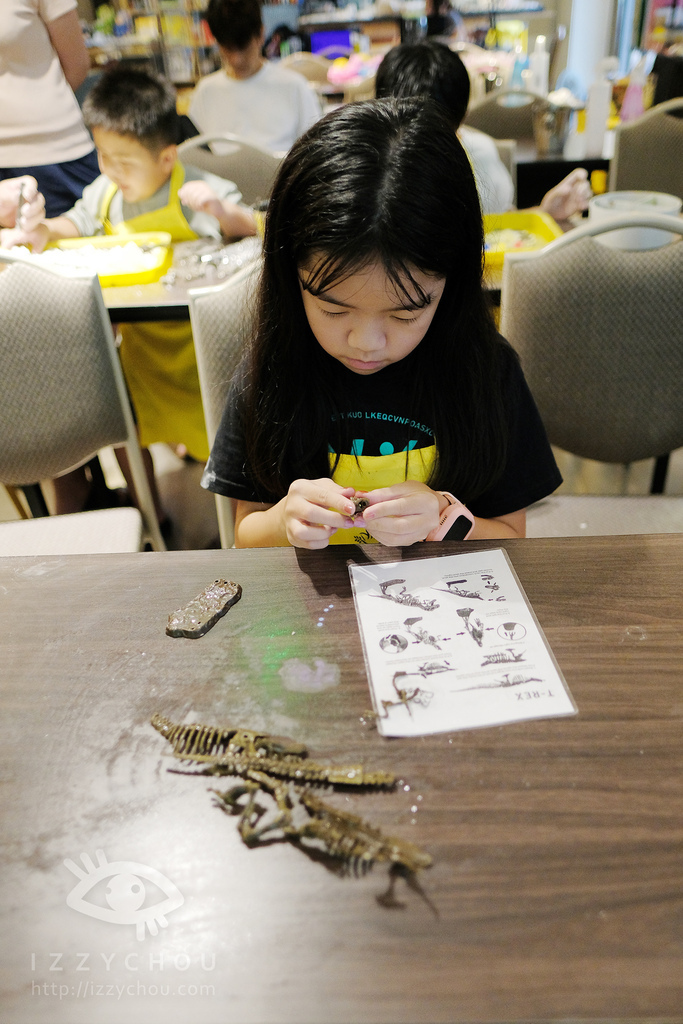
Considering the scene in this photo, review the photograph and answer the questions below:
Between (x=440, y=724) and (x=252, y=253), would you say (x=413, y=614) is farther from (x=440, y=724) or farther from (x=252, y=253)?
(x=252, y=253)

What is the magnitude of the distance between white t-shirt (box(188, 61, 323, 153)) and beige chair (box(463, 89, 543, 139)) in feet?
2.15

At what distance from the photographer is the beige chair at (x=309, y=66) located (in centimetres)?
464

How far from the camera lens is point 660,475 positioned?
63.1 inches

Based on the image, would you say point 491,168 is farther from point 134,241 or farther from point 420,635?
point 420,635

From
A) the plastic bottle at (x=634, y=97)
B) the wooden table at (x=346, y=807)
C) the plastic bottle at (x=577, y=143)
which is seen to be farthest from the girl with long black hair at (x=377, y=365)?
the plastic bottle at (x=634, y=97)

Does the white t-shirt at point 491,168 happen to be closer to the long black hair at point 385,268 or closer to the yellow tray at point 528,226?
the yellow tray at point 528,226

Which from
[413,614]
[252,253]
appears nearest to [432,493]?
[413,614]

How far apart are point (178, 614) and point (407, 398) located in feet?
1.48

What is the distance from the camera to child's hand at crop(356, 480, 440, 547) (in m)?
0.83

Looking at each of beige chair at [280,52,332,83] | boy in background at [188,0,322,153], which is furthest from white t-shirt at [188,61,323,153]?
beige chair at [280,52,332,83]

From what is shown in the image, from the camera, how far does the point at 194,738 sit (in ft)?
2.15

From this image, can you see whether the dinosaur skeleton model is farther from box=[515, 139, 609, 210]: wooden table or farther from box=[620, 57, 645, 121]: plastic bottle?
box=[620, 57, 645, 121]: plastic bottle

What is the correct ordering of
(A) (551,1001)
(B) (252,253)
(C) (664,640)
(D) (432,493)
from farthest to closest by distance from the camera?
(B) (252,253) → (D) (432,493) → (C) (664,640) → (A) (551,1001)

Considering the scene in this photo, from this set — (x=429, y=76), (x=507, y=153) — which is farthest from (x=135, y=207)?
(x=507, y=153)
